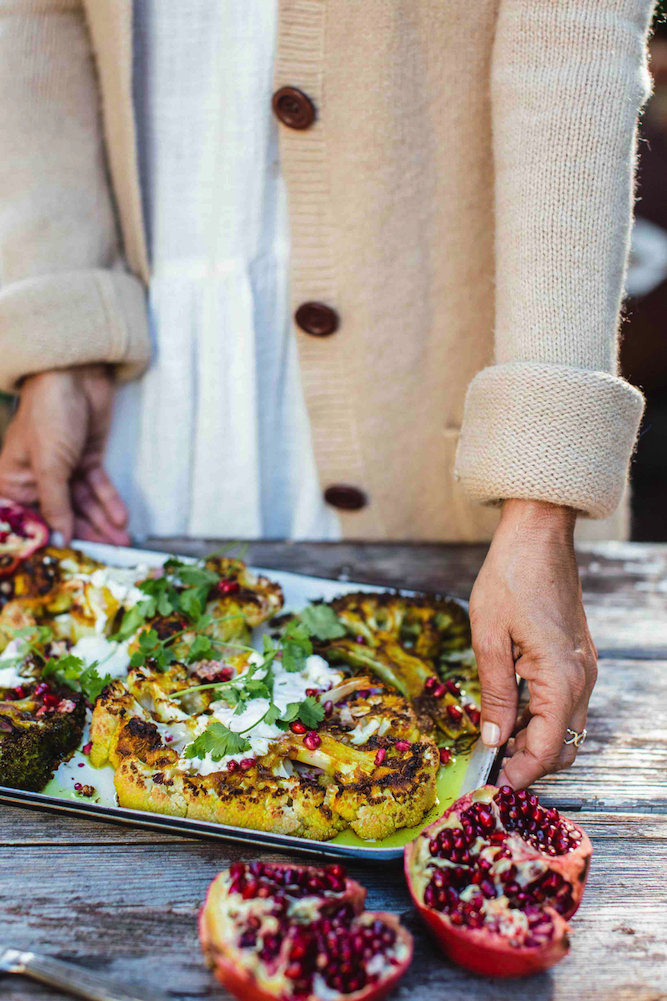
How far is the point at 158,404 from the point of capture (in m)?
2.43

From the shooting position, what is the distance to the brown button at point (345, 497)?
2.36 metres

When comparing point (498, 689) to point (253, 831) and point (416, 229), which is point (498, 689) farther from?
point (416, 229)

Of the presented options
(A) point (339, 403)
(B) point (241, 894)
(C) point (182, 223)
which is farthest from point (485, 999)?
(C) point (182, 223)

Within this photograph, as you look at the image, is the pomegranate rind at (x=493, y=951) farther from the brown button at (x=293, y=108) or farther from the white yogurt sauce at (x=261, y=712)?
the brown button at (x=293, y=108)

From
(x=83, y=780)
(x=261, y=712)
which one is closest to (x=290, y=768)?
(x=261, y=712)

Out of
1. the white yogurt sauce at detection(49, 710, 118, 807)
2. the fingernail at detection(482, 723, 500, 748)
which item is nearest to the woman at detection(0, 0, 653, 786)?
the fingernail at detection(482, 723, 500, 748)

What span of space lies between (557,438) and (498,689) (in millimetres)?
455

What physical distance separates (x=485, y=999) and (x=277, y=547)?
1573 millimetres

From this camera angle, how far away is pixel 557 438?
1404mm

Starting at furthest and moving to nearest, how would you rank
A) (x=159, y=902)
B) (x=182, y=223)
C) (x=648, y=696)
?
1. (x=182, y=223)
2. (x=648, y=696)
3. (x=159, y=902)

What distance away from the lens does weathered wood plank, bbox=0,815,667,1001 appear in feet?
3.48

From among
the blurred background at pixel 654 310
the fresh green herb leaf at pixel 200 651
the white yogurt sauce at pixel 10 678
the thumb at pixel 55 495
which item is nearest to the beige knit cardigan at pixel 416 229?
the thumb at pixel 55 495

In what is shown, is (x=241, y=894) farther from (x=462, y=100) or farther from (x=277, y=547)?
(x=462, y=100)

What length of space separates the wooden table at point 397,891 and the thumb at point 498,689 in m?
0.20
